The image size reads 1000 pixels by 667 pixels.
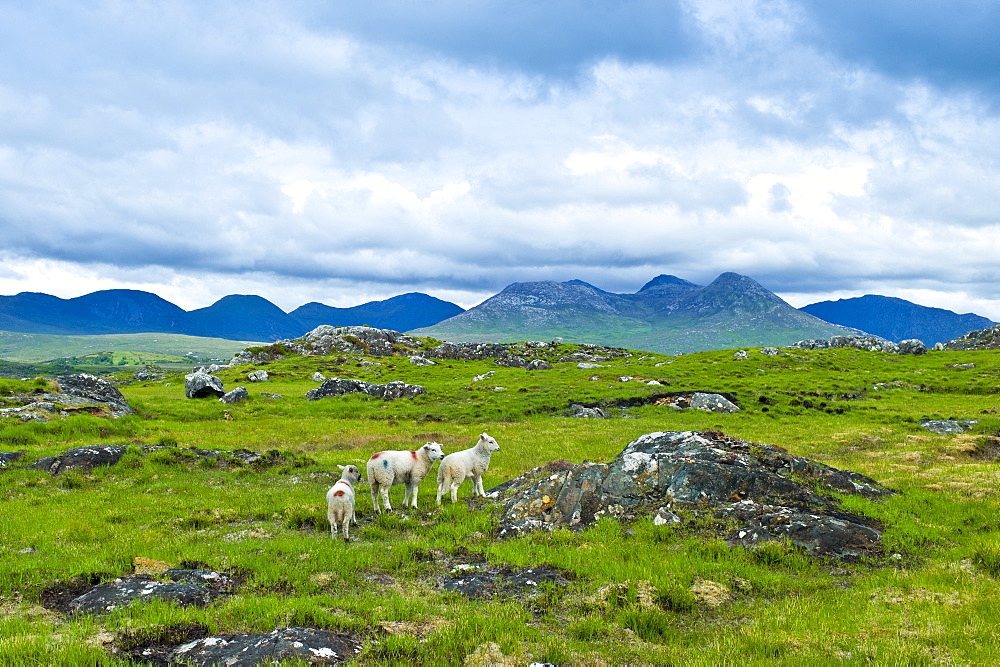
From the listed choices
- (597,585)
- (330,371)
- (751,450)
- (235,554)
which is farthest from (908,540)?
→ (330,371)

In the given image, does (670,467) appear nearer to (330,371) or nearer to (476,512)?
(476,512)

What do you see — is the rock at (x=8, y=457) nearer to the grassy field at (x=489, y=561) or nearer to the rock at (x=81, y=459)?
the grassy field at (x=489, y=561)

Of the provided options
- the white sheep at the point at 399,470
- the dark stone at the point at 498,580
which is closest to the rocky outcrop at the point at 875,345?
the white sheep at the point at 399,470

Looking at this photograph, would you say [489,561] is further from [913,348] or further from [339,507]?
[913,348]

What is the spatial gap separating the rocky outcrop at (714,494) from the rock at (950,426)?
26.4m

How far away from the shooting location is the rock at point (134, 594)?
1005 centimetres

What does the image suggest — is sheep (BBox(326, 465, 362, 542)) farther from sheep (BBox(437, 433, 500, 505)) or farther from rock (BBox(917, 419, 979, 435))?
rock (BBox(917, 419, 979, 435))

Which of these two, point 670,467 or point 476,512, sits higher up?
point 670,467

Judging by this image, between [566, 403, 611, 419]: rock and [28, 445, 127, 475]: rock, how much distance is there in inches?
1471

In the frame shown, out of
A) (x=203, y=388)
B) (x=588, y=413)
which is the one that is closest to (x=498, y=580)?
(x=588, y=413)

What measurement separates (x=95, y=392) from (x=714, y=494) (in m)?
52.3

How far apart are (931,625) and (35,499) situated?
2701 cm

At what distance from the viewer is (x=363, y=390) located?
68.7 meters

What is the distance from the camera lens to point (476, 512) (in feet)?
59.1
